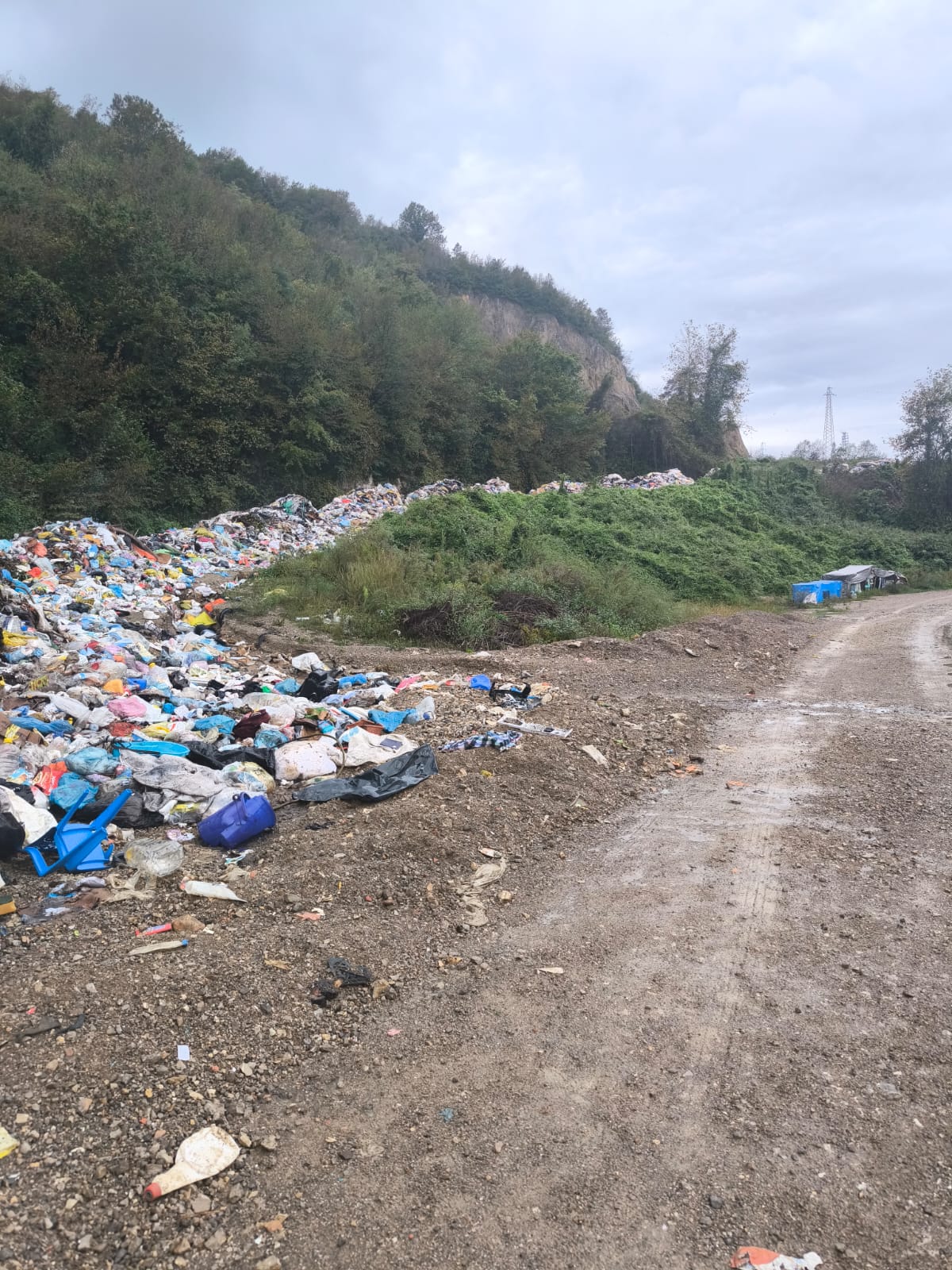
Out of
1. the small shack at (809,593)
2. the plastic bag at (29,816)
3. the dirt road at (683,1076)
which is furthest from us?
the small shack at (809,593)

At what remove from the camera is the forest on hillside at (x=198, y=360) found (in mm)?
15453

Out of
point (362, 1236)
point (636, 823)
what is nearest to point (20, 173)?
point (636, 823)

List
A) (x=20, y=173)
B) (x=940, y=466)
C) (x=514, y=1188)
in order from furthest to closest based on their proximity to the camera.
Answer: (x=940, y=466)
(x=20, y=173)
(x=514, y=1188)

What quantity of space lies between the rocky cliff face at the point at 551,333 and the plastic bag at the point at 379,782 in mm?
39415

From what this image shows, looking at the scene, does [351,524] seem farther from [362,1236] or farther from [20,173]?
[362,1236]

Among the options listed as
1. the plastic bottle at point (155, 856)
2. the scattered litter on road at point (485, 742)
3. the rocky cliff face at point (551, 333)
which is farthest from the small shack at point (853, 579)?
the rocky cliff face at point (551, 333)

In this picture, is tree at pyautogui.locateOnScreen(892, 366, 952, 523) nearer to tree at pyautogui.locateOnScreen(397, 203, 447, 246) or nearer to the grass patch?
the grass patch

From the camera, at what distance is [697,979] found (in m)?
2.76

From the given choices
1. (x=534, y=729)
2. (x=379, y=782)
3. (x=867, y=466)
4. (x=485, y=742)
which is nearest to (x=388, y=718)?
(x=485, y=742)

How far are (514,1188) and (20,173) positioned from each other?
22727 millimetres

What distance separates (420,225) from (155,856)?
5030cm

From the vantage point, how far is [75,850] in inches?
137

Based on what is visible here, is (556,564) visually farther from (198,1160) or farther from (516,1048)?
(198,1160)

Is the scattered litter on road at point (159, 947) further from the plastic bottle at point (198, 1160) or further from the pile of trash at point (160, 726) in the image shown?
the plastic bottle at point (198, 1160)
